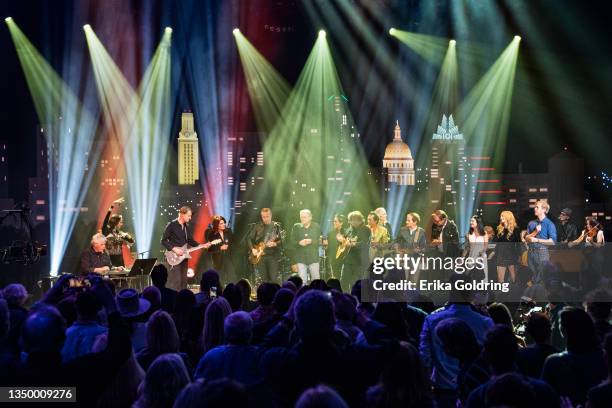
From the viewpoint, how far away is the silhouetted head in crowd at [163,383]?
3.87 m

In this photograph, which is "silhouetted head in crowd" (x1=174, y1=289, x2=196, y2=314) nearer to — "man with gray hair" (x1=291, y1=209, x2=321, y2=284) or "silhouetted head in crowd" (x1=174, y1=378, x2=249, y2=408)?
"silhouetted head in crowd" (x1=174, y1=378, x2=249, y2=408)

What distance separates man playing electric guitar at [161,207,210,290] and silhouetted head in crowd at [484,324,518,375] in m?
10.0

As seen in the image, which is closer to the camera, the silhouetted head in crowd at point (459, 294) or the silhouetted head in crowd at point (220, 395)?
the silhouetted head in crowd at point (220, 395)

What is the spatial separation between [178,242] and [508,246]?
21.1ft

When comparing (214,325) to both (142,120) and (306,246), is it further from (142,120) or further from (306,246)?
(142,120)

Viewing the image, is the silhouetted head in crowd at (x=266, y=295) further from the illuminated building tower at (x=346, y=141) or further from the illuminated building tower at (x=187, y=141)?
the illuminated building tower at (x=346, y=141)

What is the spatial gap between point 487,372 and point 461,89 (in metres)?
16.5

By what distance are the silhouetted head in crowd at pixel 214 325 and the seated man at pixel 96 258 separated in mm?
7258

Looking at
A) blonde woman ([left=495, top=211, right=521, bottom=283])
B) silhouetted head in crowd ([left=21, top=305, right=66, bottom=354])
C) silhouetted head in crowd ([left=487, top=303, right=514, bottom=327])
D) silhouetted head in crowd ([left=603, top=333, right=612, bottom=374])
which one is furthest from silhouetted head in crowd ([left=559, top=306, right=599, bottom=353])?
blonde woman ([left=495, top=211, right=521, bottom=283])

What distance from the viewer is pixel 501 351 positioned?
13.9 ft

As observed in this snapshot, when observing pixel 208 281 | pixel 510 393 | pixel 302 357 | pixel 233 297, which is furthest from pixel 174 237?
pixel 510 393

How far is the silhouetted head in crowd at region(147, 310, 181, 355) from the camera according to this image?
15.5 ft

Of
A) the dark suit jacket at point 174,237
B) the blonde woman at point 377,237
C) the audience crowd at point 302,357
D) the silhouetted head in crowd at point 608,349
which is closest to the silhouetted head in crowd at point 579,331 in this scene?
the audience crowd at point 302,357

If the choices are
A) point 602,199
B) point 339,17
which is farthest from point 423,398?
point 602,199
